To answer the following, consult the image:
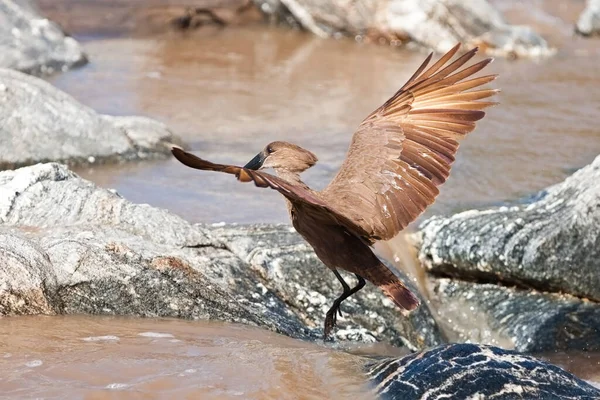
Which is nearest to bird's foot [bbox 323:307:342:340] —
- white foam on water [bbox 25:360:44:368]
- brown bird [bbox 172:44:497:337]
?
brown bird [bbox 172:44:497:337]

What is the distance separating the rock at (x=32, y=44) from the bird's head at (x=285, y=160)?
590 cm

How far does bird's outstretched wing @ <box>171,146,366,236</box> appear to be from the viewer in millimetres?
3475

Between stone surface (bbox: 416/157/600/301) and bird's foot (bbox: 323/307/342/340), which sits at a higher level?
stone surface (bbox: 416/157/600/301)

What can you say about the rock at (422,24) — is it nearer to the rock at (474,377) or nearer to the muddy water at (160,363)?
the muddy water at (160,363)

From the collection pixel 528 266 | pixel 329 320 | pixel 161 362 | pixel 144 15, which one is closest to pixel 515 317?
pixel 528 266

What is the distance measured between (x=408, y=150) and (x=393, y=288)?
0.69m

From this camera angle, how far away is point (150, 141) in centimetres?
778

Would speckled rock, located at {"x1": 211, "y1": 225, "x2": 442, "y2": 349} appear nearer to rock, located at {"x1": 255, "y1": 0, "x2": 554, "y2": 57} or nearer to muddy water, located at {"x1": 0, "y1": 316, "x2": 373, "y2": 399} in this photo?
muddy water, located at {"x1": 0, "y1": 316, "x2": 373, "y2": 399}

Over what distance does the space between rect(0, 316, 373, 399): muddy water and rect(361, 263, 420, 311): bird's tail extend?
0.33m

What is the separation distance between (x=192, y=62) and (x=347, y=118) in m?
2.64

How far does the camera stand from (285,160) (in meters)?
4.60

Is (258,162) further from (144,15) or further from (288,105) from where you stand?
(144,15)

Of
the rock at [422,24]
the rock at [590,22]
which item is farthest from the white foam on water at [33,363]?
the rock at [590,22]

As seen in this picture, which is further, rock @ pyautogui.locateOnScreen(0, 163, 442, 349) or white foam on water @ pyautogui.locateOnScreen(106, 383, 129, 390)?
rock @ pyautogui.locateOnScreen(0, 163, 442, 349)
